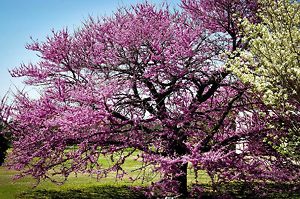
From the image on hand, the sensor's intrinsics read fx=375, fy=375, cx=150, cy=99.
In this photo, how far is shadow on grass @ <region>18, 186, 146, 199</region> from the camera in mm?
12234

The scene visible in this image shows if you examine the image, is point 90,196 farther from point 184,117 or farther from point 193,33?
point 193,33

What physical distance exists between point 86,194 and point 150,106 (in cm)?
475

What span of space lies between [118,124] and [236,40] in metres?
4.35

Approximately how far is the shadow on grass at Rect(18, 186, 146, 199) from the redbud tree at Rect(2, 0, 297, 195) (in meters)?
2.10

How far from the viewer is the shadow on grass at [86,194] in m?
12.2

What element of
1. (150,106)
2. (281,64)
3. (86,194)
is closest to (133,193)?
(86,194)

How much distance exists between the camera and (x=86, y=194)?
1289cm

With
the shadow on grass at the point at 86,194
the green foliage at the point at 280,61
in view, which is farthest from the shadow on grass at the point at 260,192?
the green foliage at the point at 280,61

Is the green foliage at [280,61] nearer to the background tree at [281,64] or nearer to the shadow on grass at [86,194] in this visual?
the background tree at [281,64]

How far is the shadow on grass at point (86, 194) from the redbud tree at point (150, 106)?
6.88 ft

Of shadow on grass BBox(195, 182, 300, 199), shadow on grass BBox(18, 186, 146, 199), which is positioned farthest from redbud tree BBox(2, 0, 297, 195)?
shadow on grass BBox(18, 186, 146, 199)

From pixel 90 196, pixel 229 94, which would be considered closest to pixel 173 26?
pixel 229 94

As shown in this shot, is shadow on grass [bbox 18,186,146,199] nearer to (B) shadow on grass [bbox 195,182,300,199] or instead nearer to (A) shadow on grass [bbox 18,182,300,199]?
(A) shadow on grass [bbox 18,182,300,199]

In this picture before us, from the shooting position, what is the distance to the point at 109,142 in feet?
33.1
